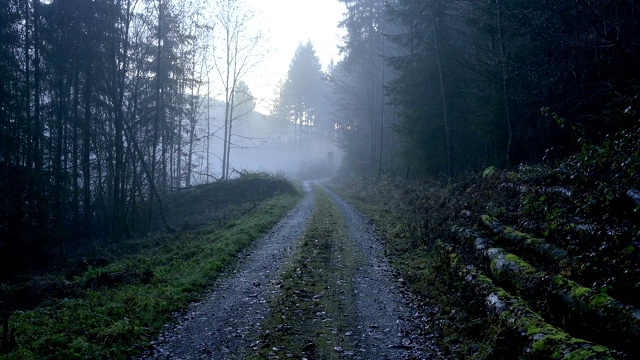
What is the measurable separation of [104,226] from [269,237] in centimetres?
1303

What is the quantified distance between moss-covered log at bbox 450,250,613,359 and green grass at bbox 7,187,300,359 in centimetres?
564

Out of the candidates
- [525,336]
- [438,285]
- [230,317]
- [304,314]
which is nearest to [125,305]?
[230,317]

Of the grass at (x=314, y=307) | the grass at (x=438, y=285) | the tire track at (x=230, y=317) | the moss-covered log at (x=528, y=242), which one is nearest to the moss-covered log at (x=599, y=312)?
the grass at (x=438, y=285)

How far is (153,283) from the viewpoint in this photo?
10.2 metres

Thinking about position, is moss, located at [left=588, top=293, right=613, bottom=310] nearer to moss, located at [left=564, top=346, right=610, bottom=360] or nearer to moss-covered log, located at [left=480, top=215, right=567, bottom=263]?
moss, located at [left=564, top=346, right=610, bottom=360]

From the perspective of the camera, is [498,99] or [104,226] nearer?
[498,99]

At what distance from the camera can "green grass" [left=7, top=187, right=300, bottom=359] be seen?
20.6ft

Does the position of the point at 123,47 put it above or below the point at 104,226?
above

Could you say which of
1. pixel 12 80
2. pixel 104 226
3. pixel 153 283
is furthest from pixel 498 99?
pixel 104 226

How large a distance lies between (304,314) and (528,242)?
5.12 meters

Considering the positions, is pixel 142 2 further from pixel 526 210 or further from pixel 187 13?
pixel 526 210

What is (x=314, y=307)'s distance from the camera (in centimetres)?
819

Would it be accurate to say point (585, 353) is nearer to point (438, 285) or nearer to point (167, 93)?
point (438, 285)

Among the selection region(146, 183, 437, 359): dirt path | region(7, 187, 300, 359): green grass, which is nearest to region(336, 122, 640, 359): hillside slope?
region(146, 183, 437, 359): dirt path
